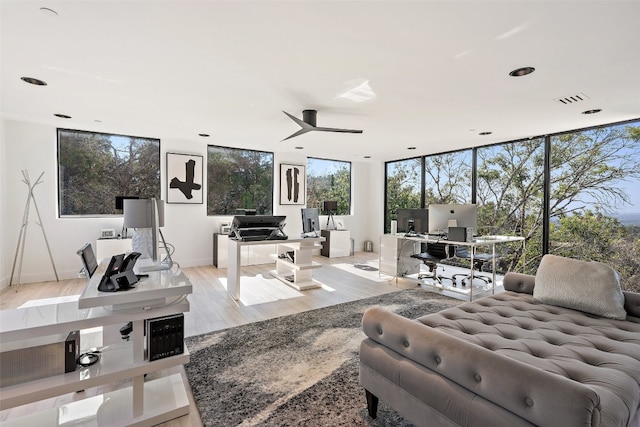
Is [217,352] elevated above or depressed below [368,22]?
below

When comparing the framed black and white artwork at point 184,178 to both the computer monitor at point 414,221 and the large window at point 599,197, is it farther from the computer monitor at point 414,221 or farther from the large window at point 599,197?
the large window at point 599,197

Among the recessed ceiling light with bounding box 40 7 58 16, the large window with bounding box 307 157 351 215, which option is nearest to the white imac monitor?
the large window with bounding box 307 157 351 215

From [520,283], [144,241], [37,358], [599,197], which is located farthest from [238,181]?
[599,197]

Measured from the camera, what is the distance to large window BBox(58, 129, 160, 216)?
493 centimetres

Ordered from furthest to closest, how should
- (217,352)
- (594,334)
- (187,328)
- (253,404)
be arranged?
(187,328)
(217,352)
(253,404)
(594,334)

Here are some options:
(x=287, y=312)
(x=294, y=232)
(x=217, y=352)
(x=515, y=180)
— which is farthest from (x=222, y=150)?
(x=515, y=180)

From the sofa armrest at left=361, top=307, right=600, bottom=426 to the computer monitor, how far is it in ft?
12.0

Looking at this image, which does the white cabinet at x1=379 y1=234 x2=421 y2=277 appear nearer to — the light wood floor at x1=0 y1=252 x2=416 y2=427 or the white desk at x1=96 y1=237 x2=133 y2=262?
the light wood floor at x1=0 y1=252 x2=416 y2=427

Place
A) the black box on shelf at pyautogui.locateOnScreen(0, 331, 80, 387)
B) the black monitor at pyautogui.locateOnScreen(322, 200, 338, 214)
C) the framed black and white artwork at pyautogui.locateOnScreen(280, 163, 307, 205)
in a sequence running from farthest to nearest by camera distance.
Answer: the black monitor at pyautogui.locateOnScreen(322, 200, 338, 214) < the framed black and white artwork at pyautogui.locateOnScreen(280, 163, 307, 205) < the black box on shelf at pyautogui.locateOnScreen(0, 331, 80, 387)

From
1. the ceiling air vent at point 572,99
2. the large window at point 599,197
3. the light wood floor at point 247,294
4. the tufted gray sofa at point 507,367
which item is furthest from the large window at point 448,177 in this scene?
the tufted gray sofa at point 507,367

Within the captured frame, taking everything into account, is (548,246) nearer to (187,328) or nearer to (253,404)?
(253,404)

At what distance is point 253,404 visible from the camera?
1.91 m

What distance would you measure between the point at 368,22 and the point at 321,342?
2.66 m

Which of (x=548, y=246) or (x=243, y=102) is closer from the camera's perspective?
(x=243, y=102)
